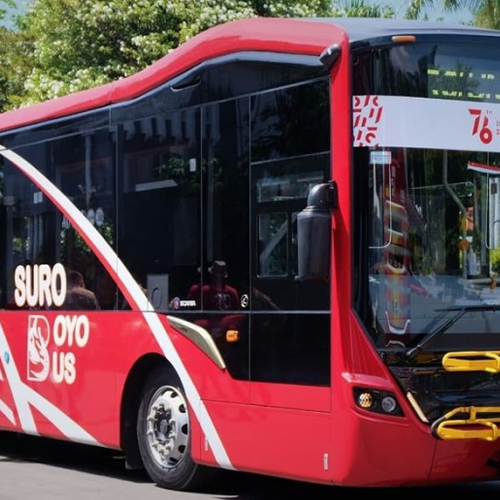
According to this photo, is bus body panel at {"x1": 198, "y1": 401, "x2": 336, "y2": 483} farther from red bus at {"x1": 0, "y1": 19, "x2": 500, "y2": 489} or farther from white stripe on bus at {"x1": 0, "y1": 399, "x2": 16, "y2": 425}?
white stripe on bus at {"x1": 0, "y1": 399, "x2": 16, "y2": 425}

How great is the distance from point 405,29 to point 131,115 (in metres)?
3.07

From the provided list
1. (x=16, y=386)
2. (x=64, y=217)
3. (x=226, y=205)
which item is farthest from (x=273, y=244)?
(x=16, y=386)

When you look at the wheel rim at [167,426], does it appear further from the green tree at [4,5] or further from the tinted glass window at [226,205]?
the green tree at [4,5]

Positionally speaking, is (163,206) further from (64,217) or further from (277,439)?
(277,439)

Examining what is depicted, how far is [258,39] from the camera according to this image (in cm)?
976

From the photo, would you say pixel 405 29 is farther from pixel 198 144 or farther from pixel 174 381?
pixel 174 381

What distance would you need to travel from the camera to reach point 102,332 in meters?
11.3

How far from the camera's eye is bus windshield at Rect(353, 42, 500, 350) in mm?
8766

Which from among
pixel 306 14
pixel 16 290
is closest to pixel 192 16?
pixel 306 14

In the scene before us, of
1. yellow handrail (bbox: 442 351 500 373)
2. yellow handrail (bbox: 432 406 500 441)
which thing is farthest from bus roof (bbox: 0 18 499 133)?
yellow handrail (bbox: 432 406 500 441)

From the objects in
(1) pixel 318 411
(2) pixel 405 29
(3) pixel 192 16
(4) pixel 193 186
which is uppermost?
(3) pixel 192 16

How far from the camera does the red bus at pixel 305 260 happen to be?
28.6 ft

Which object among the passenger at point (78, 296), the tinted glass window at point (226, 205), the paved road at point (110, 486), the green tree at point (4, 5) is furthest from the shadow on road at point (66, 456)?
the green tree at point (4, 5)

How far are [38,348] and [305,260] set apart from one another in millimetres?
4389
